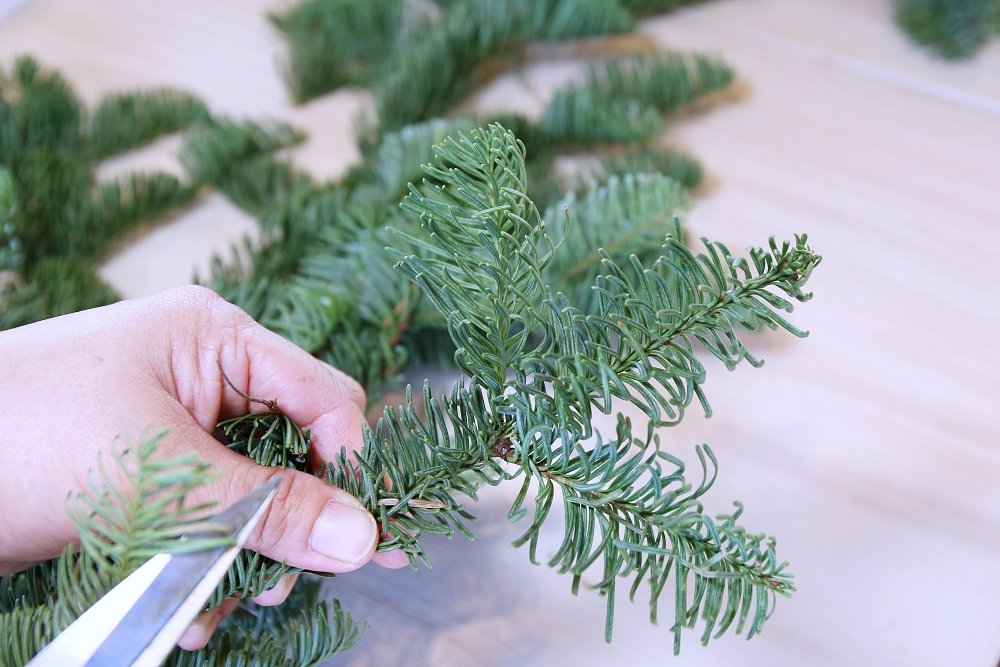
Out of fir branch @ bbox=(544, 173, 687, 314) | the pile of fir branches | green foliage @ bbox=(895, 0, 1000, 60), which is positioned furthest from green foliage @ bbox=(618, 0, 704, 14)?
fir branch @ bbox=(544, 173, 687, 314)

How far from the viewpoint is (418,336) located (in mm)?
455

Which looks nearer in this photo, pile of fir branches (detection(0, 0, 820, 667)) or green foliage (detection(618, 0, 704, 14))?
pile of fir branches (detection(0, 0, 820, 667))

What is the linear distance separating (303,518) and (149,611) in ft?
0.23

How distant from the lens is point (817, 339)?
19.5 inches

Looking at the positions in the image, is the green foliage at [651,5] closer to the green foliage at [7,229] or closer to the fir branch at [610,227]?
the fir branch at [610,227]

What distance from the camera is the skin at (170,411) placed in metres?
→ 0.27

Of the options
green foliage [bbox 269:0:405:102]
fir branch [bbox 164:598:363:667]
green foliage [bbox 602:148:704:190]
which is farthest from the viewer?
green foliage [bbox 269:0:405:102]

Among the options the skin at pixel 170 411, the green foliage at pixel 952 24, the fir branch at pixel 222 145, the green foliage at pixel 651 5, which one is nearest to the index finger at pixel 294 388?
the skin at pixel 170 411

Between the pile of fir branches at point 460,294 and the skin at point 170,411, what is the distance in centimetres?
1

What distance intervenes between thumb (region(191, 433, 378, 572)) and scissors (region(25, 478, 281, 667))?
0.05m

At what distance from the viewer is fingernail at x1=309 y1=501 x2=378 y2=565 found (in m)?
0.27

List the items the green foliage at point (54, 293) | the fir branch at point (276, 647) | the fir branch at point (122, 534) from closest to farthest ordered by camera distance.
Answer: the fir branch at point (122, 534), the fir branch at point (276, 647), the green foliage at point (54, 293)

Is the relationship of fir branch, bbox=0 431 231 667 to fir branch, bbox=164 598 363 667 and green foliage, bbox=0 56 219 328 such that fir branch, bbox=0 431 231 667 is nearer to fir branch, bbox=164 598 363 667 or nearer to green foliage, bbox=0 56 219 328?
fir branch, bbox=164 598 363 667

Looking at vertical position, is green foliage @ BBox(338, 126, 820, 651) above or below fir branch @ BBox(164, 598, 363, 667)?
above
